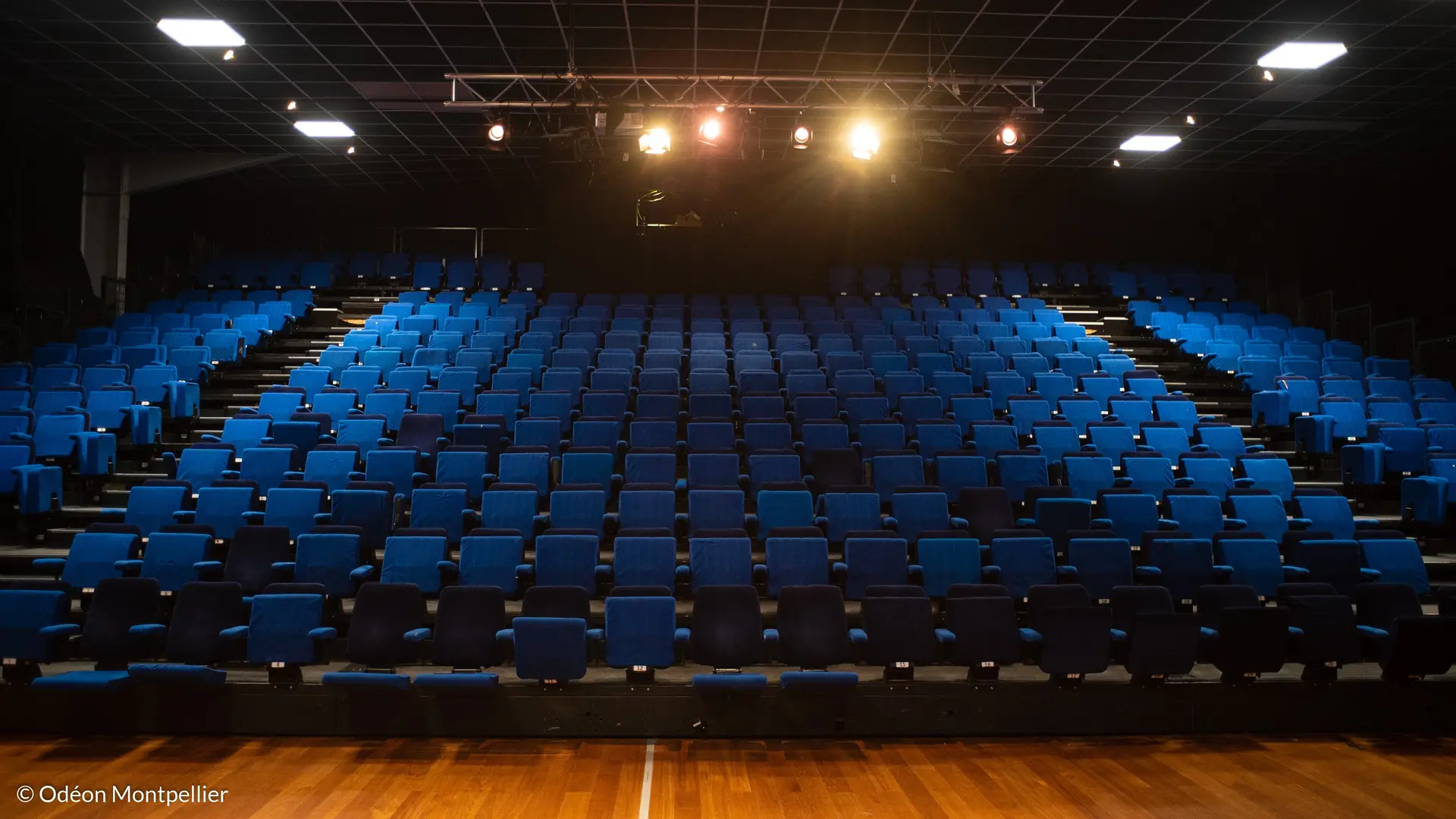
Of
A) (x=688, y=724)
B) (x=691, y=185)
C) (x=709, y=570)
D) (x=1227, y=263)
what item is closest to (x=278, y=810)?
(x=688, y=724)

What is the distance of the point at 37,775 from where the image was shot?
3.69 meters

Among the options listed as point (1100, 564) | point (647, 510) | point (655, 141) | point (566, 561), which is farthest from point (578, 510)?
point (655, 141)

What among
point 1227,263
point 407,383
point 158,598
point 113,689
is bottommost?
point 113,689

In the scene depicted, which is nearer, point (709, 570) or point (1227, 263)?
point (709, 570)

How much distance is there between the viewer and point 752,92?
7887 mm

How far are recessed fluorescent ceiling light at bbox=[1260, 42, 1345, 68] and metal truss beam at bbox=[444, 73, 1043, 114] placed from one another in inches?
64.2

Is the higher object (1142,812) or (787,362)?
(787,362)

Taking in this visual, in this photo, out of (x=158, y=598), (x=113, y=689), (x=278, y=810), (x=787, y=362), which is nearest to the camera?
(x=278, y=810)

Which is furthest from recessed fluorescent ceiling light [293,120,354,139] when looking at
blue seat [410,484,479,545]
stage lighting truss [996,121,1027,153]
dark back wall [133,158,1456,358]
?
stage lighting truss [996,121,1027,153]

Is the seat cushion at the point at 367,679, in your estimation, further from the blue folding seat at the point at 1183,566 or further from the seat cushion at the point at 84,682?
the blue folding seat at the point at 1183,566

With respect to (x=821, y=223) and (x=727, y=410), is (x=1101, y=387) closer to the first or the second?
(x=727, y=410)

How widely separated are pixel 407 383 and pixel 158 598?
332cm

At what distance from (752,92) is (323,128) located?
13.8 ft

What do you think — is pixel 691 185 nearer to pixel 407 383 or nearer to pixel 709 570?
pixel 407 383
